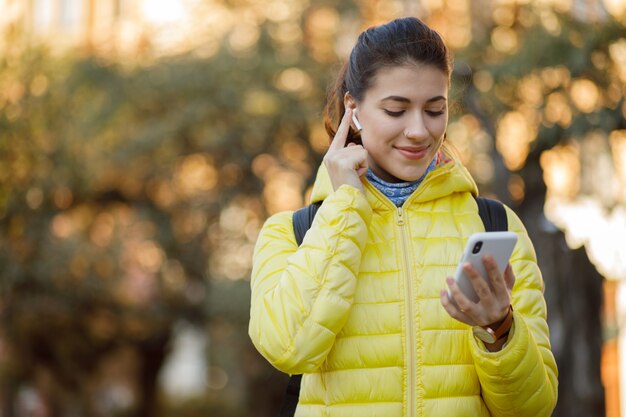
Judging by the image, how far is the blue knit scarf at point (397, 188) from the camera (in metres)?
2.93

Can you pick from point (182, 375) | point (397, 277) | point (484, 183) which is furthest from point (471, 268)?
point (182, 375)

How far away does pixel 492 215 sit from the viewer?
2.96 m

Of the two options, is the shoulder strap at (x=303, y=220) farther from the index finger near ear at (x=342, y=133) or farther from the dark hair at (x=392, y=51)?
the dark hair at (x=392, y=51)

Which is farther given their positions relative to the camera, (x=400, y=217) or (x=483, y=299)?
(x=400, y=217)

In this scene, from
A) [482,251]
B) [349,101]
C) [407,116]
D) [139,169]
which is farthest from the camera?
[139,169]

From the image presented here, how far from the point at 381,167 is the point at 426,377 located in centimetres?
63

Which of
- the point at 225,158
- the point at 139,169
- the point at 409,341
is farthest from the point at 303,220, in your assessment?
the point at 139,169

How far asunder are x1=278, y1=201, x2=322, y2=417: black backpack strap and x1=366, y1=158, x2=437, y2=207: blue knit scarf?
185 mm

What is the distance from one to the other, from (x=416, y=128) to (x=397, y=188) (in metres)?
A: 0.21

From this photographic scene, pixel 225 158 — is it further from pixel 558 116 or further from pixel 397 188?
pixel 397 188

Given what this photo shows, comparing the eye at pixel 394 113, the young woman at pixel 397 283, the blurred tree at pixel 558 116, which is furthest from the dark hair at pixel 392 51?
the blurred tree at pixel 558 116

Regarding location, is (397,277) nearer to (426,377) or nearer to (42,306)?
(426,377)

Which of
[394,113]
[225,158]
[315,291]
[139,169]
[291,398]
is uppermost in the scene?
[394,113]

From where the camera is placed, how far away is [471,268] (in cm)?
247
